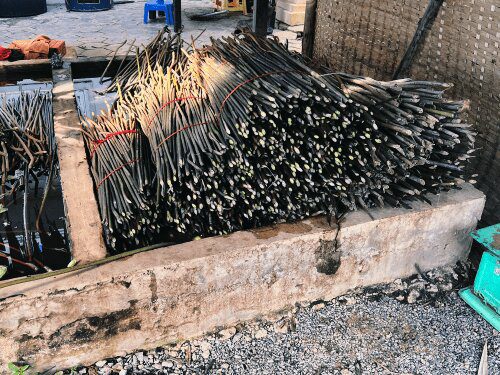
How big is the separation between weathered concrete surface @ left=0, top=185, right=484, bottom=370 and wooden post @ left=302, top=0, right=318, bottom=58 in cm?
374

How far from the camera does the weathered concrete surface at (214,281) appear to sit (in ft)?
10.8

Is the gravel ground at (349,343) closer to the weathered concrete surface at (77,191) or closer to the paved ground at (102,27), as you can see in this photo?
the weathered concrete surface at (77,191)

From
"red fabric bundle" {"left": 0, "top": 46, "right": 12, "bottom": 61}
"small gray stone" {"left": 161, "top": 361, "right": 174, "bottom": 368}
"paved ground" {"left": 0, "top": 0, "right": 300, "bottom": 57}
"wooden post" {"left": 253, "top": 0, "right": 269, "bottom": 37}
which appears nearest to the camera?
"small gray stone" {"left": 161, "top": 361, "right": 174, "bottom": 368}

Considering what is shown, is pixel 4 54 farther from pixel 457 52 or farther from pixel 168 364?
pixel 457 52

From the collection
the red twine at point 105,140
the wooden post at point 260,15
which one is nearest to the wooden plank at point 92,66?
the wooden post at point 260,15

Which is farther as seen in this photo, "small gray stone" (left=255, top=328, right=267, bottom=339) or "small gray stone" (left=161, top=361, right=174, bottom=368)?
"small gray stone" (left=255, top=328, right=267, bottom=339)

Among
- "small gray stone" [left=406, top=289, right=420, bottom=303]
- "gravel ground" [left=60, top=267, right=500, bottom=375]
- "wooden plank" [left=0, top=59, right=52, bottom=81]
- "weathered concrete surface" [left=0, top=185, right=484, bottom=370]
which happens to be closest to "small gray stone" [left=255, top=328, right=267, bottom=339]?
"gravel ground" [left=60, top=267, right=500, bottom=375]

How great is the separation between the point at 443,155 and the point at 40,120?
4220 millimetres

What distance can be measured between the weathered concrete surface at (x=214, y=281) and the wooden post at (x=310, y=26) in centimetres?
374

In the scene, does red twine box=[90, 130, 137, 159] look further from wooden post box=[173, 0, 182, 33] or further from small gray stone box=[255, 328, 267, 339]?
wooden post box=[173, 0, 182, 33]

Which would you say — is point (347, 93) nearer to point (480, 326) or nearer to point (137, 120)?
point (137, 120)

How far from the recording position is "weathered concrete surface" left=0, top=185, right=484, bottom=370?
130 inches

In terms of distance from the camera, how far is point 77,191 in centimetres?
402

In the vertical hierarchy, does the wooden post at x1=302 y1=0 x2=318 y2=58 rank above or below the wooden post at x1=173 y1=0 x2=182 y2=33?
above
